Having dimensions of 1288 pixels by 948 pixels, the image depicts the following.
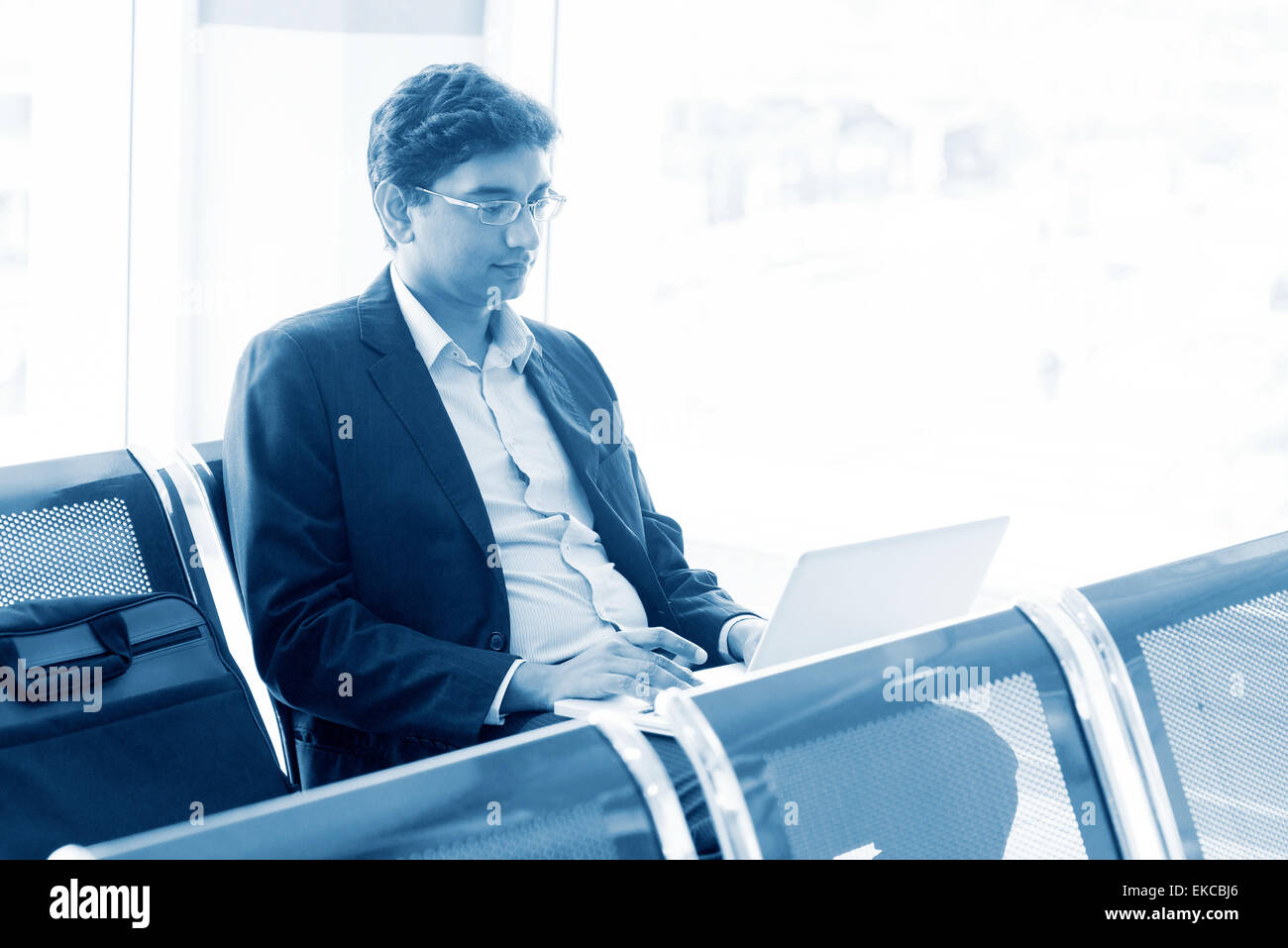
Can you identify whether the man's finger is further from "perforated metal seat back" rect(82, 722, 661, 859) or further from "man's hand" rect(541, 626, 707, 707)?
"perforated metal seat back" rect(82, 722, 661, 859)

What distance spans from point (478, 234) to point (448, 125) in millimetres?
150

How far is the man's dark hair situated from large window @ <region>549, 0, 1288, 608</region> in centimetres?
126

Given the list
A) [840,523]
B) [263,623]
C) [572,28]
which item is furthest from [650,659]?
[572,28]

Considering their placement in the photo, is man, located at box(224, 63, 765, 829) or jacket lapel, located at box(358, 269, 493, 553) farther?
jacket lapel, located at box(358, 269, 493, 553)

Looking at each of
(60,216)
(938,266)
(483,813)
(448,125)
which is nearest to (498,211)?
(448,125)

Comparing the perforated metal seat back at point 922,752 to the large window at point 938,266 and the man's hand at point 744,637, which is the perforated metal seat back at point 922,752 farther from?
the large window at point 938,266

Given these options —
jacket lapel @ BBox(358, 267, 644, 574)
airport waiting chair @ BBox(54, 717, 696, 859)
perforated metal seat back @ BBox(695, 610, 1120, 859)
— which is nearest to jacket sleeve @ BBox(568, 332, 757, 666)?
jacket lapel @ BBox(358, 267, 644, 574)

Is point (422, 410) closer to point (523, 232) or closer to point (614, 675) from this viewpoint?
point (523, 232)

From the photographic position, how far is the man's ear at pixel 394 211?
1.84m

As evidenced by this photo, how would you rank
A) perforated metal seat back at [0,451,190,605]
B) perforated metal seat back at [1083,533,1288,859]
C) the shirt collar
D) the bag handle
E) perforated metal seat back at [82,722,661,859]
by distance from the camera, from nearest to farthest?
1. perforated metal seat back at [82,722,661,859]
2. perforated metal seat back at [1083,533,1288,859]
3. the bag handle
4. perforated metal seat back at [0,451,190,605]
5. the shirt collar

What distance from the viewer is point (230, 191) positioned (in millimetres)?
3463

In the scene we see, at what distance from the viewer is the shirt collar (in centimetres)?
181

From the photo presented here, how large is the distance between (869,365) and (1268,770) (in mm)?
2263
